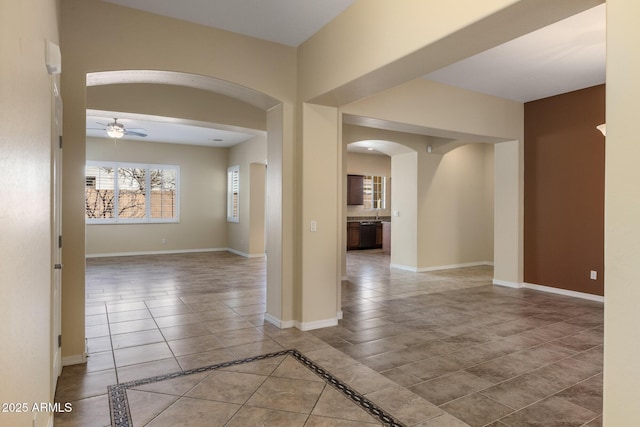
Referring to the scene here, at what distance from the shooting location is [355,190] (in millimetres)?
11461

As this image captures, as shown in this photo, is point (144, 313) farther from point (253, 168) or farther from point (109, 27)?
point (253, 168)

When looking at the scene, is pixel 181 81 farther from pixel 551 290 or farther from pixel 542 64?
pixel 551 290

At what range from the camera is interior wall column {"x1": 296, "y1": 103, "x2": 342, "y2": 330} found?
4.11 meters

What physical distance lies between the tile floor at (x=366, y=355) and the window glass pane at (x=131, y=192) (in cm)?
422

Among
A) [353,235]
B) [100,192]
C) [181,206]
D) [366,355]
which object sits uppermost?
[100,192]

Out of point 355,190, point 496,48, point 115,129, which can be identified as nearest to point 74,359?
point 115,129

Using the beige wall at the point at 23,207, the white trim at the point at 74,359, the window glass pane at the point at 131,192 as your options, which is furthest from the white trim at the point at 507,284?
the window glass pane at the point at 131,192

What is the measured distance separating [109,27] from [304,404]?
3516 millimetres

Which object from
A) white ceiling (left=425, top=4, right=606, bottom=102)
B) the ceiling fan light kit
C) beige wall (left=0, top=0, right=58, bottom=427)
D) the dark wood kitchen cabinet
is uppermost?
white ceiling (left=425, top=4, right=606, bottom=102)

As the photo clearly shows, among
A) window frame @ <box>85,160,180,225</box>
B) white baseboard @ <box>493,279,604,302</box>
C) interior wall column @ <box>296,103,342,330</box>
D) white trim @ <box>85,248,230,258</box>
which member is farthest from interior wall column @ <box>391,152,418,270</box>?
window frame @ <box>85,160,180,225</box>

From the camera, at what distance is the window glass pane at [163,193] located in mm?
10266

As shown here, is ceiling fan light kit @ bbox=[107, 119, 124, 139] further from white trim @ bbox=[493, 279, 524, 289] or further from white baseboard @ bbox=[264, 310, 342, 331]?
white trim @ bbox=[493, 279, 524, 289]

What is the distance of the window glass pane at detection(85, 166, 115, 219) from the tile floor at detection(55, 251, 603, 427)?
4.12 metres

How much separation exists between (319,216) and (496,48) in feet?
8.89
